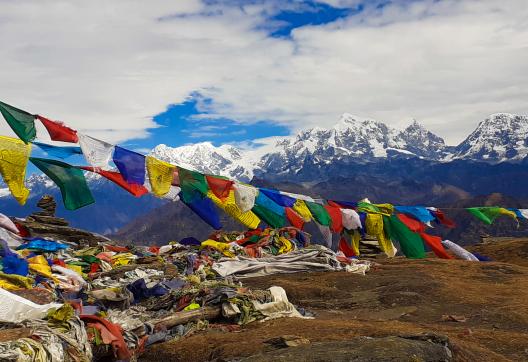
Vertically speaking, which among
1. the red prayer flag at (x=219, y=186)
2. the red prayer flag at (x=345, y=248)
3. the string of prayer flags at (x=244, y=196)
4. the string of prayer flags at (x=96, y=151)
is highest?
the string of prayer flags at (x=96, y=151)

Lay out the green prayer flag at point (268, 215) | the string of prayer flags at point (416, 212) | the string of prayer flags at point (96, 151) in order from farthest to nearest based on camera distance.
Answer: the string of prayer flags at point (416, 212), the green prayer flag at point (268, 215), the string of prayer flags at point (96, 151)

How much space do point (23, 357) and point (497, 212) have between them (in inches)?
859

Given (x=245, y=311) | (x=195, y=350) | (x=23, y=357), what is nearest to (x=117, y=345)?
(x=195, y=350)

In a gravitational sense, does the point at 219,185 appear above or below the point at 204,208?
above

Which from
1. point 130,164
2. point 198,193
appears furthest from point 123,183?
point 198,193

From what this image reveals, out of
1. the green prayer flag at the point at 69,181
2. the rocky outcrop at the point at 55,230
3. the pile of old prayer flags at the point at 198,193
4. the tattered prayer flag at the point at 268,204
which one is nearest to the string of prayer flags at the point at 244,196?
the pile of old prayer flags at the point at 198,193

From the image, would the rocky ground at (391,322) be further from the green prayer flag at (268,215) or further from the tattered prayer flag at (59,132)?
the tattered prayer flag at (59,132)

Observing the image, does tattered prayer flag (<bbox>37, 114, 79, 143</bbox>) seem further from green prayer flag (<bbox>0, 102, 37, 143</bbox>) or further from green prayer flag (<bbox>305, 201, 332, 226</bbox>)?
green prayer flag (<bbox>305, 201, 332, 226</bbox>)

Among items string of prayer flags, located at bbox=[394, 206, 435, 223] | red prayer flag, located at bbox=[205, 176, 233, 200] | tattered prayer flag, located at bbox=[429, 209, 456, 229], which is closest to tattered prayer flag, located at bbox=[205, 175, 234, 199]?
red prayer flag, located at bbox=[205, 176, 233, 200]

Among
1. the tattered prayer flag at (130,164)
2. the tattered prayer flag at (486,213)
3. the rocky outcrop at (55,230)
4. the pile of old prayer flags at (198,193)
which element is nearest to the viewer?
the pile of old prayer flags at (198,193)

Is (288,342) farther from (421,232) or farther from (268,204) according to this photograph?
(421,232)

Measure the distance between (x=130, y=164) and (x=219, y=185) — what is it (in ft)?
9.98

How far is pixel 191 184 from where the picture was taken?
14.9 metres

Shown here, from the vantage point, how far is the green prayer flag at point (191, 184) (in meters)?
14.7
